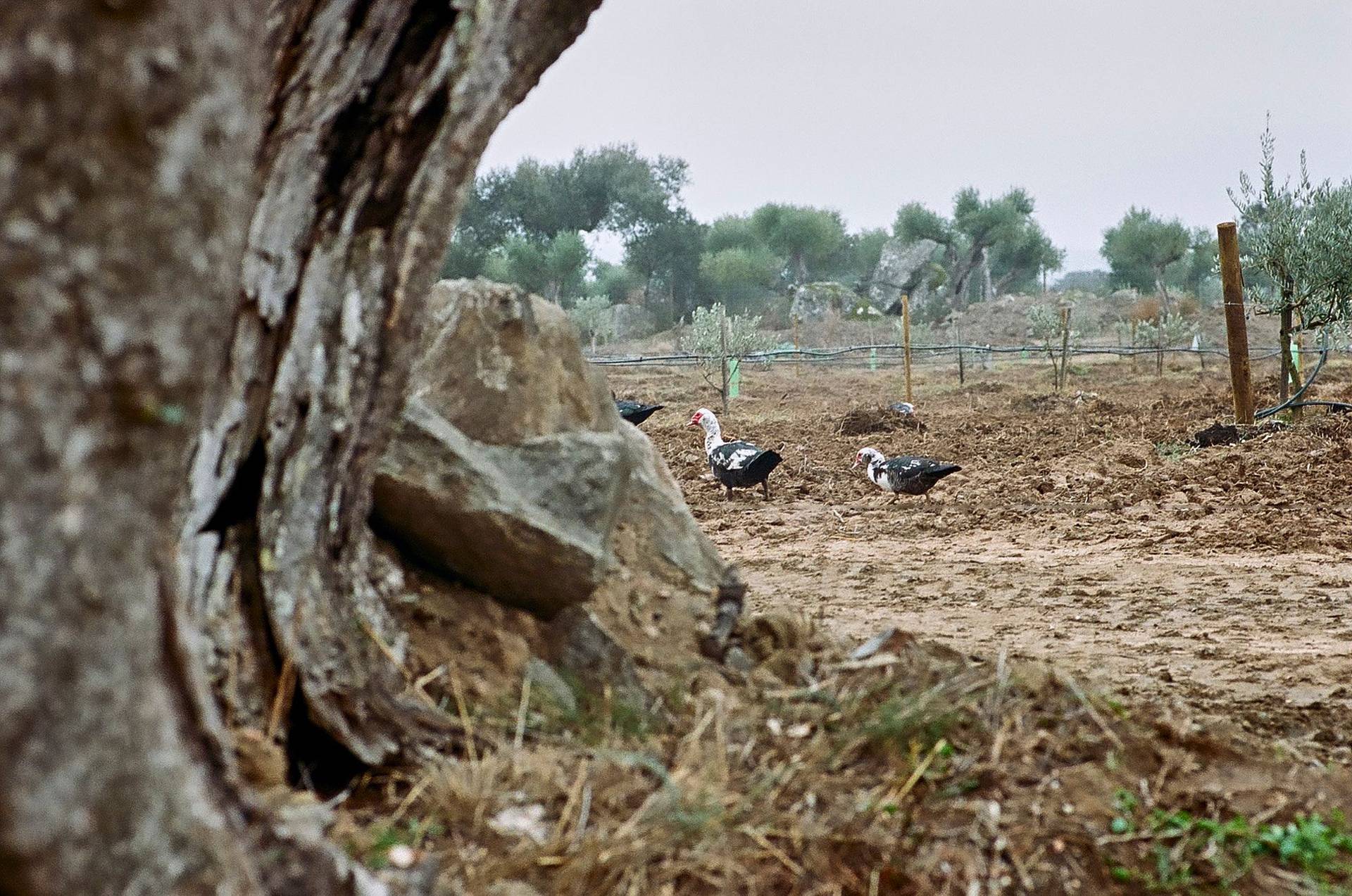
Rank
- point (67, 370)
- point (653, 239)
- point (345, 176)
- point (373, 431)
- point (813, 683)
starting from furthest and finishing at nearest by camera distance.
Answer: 1. point (653, 239)
2. point (813, 683)
3. point (373, 431)
4. point (345, 176)
5. point (67, 370)

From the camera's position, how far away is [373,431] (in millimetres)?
2371

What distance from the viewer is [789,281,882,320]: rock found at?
168 ft

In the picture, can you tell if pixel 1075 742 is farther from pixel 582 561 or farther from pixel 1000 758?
pixel 582 561

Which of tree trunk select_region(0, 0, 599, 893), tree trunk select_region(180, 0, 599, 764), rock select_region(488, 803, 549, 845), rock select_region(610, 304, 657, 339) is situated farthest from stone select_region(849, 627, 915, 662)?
rock select_region(610, 304, 657, 339)

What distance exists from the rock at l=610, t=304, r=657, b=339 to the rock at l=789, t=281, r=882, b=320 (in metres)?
6.48

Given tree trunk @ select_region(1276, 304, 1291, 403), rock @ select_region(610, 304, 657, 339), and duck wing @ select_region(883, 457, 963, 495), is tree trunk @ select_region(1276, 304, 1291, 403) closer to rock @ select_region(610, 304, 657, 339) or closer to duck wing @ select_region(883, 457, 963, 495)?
duck wing @ select_region(883, 457, 963, 495)

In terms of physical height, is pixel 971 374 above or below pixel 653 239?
below

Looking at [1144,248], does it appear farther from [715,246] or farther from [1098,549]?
[1098,549]

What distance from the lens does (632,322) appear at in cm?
5106

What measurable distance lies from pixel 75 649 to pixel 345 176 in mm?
1190

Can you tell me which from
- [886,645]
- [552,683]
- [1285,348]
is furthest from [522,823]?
[1285,348]

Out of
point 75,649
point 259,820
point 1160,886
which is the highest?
point 75,649

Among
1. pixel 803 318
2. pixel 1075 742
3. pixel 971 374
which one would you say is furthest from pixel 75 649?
pixel 803 318

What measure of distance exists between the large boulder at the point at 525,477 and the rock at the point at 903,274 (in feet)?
172
